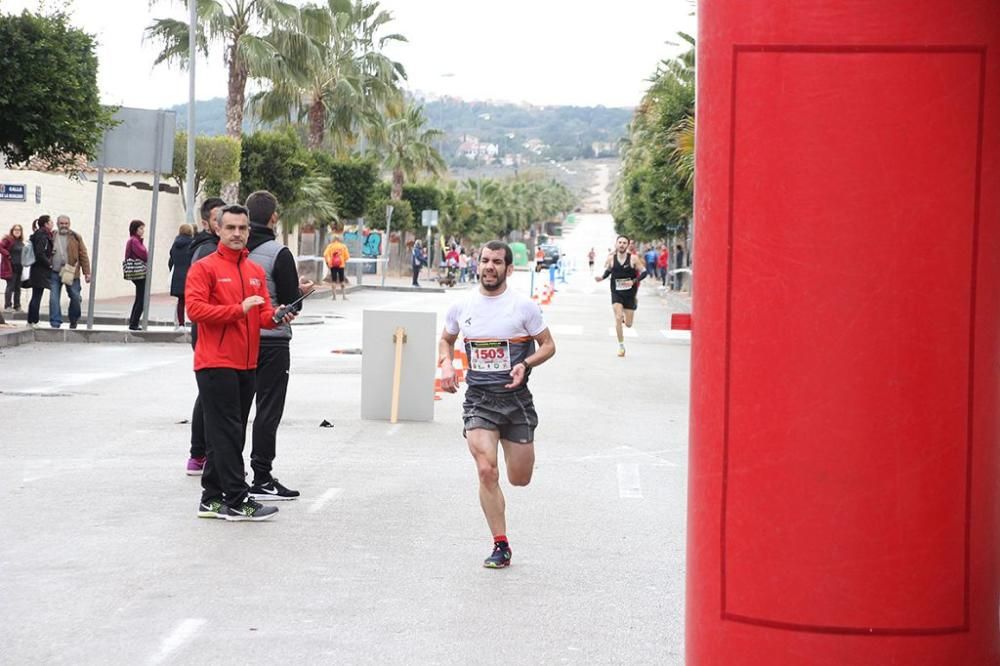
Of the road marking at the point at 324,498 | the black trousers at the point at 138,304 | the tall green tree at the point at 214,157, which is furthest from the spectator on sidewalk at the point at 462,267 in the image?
the road marking at the point at 324,498

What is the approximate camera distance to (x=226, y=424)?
377 inches

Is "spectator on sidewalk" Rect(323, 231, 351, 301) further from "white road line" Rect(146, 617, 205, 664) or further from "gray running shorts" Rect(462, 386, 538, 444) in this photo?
"white road line" Rect(146, 617, 205, 664)

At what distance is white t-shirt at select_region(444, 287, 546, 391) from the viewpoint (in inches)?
331

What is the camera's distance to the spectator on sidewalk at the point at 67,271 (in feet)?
84.7

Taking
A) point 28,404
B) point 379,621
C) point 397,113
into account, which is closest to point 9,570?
point 379,621

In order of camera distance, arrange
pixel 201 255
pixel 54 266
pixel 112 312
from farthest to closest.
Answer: pixel 112 312, pixel 54 266, pixel 201 255

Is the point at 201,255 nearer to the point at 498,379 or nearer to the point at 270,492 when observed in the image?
the point at 270,492

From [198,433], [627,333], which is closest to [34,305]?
[627,333]

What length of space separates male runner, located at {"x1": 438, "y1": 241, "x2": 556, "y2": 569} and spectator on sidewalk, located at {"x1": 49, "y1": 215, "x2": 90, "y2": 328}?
18.4m

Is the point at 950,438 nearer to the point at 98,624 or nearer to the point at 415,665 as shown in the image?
the point at 415,665

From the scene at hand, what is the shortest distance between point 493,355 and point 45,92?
736 inches

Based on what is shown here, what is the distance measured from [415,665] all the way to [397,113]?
55.6 metres

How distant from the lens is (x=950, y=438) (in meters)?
→ 4.42

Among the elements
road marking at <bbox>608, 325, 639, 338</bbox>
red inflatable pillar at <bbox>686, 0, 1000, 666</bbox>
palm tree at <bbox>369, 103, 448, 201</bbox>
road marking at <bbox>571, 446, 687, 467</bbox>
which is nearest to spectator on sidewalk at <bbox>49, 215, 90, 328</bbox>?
road marking at <bbox>608, 325, 639, 338</bbox>
